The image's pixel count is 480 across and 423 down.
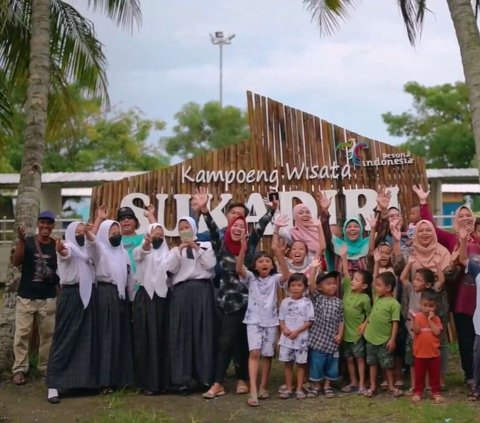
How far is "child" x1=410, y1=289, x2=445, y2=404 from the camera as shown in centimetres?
546

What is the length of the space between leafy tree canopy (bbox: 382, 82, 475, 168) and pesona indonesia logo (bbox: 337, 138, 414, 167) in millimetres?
18127

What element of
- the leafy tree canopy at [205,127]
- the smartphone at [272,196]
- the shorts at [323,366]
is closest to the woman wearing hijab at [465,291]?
the shorts at [323,366]

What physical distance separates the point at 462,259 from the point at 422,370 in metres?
0.96

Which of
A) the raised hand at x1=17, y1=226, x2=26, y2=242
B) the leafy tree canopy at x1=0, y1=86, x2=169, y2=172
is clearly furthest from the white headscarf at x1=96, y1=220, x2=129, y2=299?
the leafy tree canopy at x1=0, y1=86, x2=169, y2=172

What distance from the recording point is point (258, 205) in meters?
8.34

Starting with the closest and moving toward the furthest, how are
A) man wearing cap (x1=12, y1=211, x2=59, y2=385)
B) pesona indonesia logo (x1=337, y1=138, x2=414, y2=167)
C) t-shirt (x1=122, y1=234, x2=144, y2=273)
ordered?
man wearing cap (x1=12, y1=211, x2=59, y2=385), t-shirt (x1=122, y1=234, x2=144, y2=273), pesona indonesia logo (x1=337, y1=138, x2=414, y2=167)

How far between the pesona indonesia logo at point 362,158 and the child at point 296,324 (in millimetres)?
2970

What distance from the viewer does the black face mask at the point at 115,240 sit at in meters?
5.81

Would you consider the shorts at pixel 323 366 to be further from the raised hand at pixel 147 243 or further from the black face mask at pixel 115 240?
the black face mask at pixel 115 240

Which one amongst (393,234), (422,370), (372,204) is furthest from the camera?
(372,204)

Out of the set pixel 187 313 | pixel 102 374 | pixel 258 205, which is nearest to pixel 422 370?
pixel 187 313

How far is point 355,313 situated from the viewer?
579 cm

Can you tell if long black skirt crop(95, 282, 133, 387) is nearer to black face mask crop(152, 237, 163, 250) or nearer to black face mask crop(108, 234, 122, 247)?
black face mask crop(108, 234, 122, 247)

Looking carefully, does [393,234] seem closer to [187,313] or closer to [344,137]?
[187,313]
